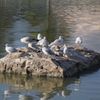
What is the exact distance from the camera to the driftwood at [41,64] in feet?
38.3

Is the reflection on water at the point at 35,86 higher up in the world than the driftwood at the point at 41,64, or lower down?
lower down

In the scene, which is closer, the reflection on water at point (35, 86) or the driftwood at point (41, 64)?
the reflection on water at point (35, 86)

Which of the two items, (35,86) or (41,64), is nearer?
(35,86)

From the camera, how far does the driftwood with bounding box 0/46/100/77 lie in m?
11.7

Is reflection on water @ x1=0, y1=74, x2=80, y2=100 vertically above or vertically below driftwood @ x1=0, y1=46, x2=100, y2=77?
below

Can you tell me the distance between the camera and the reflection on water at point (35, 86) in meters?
9.97

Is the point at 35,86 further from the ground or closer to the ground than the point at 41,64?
closer to the ground

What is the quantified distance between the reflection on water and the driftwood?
9.8 inches

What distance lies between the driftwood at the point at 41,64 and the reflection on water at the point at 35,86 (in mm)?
249

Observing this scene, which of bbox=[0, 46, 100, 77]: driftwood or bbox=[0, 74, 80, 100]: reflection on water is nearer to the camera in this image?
bbox=[0, 74, 80, 100]: reflection on water

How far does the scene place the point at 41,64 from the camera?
38.6 ft

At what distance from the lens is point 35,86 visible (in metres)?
11.0

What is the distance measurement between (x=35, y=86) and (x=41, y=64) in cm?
106

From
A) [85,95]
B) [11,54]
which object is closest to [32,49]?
[11,54]
